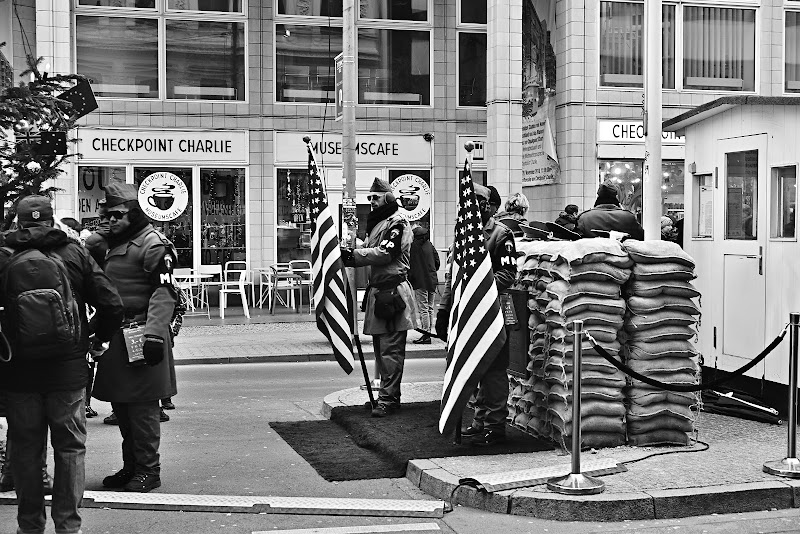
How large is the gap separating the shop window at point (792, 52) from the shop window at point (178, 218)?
13.0 meters

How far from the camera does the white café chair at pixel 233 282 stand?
2044cm

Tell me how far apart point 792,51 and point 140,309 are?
64.7ft

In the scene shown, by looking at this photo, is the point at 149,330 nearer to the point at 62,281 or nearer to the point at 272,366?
the point at 62,281

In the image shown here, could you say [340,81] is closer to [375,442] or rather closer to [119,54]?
[375,442]

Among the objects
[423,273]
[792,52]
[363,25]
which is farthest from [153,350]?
[792,52]

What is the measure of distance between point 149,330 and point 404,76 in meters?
17.2

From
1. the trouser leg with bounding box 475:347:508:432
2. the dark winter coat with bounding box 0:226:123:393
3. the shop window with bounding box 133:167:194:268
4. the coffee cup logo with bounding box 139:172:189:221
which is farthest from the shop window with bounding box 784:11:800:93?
the dark winter coat with bounding box 0:226:123:393

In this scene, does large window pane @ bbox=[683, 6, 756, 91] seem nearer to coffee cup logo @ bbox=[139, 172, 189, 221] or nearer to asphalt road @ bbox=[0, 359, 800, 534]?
coffee cup logo @ bbox=[139, 172, 189, 221]

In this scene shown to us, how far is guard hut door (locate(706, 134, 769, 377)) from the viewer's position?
9.66m

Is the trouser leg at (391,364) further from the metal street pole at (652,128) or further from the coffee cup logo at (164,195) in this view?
the coffee cup logo at (164,195)

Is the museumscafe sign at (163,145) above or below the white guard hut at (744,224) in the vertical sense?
above

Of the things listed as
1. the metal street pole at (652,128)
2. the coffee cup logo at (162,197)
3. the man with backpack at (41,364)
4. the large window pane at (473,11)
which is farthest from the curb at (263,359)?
the large window pane at (473,11)

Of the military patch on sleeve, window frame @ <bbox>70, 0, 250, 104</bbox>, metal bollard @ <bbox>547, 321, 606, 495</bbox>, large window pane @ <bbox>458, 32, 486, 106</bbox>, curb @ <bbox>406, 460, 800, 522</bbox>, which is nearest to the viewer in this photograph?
curb @ <bbox>406, 460, 800, 522</bbox>

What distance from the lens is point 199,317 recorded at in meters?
20.7
